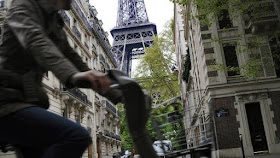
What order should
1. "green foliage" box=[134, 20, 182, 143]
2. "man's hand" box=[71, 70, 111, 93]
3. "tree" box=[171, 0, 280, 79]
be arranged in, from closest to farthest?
"man's hand" box=[71, 70, 111, 93]
"tree" box=[171, 0, 280, 79]
"green foliage" box=[134, 20, 182, 143]

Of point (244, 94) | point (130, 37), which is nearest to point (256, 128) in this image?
point (244, 94)

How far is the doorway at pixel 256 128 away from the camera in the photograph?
52.7ft

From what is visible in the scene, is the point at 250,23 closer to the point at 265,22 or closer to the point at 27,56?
the point at 265,22

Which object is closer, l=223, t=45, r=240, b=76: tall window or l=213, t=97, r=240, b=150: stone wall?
l=213, t=97, r=240, b=150: stone wall

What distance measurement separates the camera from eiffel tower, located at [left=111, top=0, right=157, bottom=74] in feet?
202

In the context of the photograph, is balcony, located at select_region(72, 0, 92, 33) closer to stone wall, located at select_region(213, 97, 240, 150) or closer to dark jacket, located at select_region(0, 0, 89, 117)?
stone wall, located at select_region(213, 97, 240, 150)

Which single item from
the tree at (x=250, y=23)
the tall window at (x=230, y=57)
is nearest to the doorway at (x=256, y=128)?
the tree at (x=250, y=23)

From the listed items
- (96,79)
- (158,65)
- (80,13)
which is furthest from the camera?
(158,65)

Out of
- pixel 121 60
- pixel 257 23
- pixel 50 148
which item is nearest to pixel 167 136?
pixel 50 148

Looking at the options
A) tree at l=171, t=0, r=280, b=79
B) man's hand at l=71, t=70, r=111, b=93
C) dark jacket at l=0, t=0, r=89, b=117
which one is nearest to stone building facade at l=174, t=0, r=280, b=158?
tree at l=171, t=0, r=280, b=79

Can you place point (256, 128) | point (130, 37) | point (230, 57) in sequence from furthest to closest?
point (130, 37) → point (230, 57) → point (256, 128)

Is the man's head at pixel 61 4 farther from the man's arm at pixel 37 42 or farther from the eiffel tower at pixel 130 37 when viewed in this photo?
the eiffel tower at pixel 130 37

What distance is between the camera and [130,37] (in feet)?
211

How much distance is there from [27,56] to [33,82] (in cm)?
13
